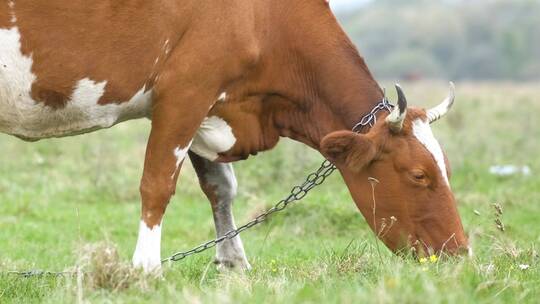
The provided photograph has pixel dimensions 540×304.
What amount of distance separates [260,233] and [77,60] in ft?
15.6

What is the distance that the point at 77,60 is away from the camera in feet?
23.2

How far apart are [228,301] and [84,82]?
2505 mm

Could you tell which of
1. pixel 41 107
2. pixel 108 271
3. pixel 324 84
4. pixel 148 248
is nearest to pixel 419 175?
pixel 324 84

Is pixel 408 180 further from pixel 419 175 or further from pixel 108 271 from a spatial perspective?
pixel 108 271

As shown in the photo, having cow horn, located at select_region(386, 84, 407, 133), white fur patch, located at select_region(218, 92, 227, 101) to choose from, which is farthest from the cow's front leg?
cow horn, located at select_region(386, 84, 407, 133)

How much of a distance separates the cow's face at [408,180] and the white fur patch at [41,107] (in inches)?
61.5

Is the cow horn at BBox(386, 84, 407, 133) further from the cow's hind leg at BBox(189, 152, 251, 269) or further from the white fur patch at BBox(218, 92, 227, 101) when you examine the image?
the cow's hind leg at BBox(189, 152, 251, 269)

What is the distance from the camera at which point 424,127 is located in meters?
7.74

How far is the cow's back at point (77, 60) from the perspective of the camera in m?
6.92

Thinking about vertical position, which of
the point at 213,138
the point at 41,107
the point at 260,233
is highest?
the point at 41,107

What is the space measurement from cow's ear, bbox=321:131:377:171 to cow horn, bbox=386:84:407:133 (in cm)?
20

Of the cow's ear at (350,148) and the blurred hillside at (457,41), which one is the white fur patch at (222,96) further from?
the blurred hillside at (457,41)

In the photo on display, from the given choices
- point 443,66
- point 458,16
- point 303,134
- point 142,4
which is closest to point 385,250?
point 303,134

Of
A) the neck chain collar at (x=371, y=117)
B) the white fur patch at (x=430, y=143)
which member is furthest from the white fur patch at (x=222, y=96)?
the white fur patch at (x=430, y=143)
